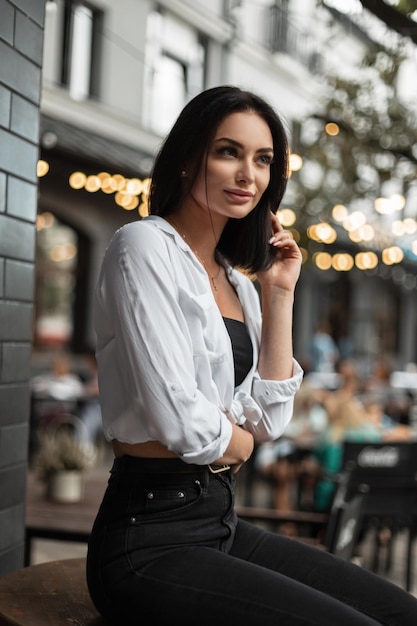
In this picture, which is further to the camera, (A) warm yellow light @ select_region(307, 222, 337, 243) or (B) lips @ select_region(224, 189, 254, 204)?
(A) warm yellow light @ select_region(307, 222, 337, 243)

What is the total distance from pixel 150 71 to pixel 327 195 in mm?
4661

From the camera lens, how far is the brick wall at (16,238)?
2.47 metres

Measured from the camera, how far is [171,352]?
65.9 inches

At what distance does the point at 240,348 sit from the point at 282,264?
30 cm

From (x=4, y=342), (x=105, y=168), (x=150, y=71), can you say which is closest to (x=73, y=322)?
(x=105, y=168)

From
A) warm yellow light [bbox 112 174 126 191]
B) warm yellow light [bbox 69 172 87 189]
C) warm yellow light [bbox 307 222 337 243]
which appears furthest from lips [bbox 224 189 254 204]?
warm yellow light [bbox 307 222 337 243]

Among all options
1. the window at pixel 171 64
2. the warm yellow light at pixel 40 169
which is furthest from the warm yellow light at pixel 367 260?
the warm yellow light at pixel 40 169

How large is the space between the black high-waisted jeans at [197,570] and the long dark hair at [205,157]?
595 mm

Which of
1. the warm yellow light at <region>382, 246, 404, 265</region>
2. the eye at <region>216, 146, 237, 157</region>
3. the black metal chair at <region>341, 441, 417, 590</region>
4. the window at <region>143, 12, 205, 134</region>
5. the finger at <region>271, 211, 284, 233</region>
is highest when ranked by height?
the window at <region>143, 12, 205, 134</region>

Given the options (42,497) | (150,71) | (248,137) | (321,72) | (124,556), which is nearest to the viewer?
(124,556)

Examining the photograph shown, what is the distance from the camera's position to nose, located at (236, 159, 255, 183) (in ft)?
6.30

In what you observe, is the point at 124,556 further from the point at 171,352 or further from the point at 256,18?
the point at 256,18

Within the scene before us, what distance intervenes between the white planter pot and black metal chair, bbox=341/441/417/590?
5.53 ft

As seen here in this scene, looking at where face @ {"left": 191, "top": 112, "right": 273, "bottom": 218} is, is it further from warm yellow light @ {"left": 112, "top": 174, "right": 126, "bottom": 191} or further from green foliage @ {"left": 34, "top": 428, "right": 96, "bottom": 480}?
warm yellow light @ {"left": 112, "top": 174, "right": 126, "bottom": 191}
